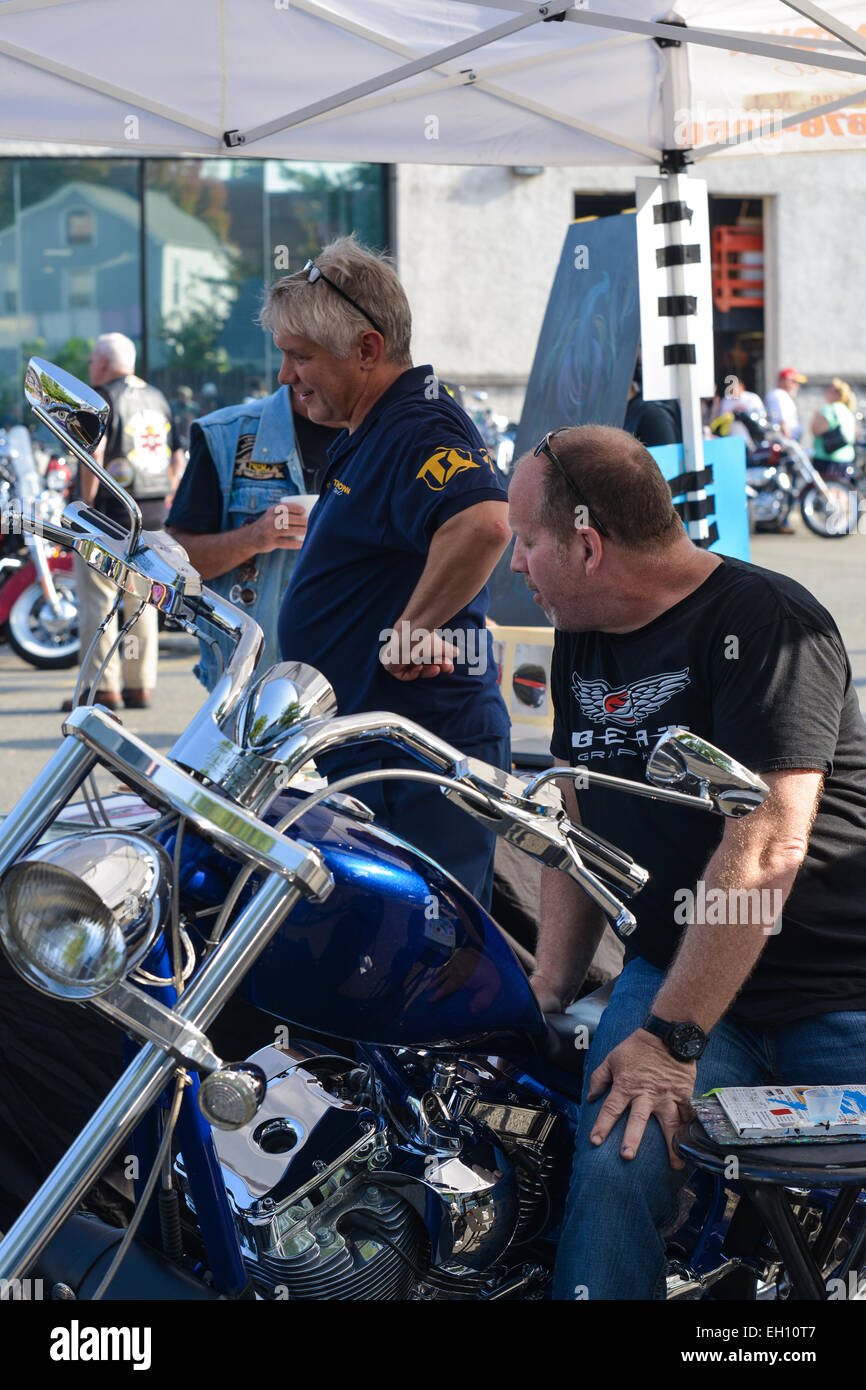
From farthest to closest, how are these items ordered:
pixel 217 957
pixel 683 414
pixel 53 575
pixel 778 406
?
1. pixel 778 406
2. pixel 53 575
3. pixel 683 414
4. pixel 217 957

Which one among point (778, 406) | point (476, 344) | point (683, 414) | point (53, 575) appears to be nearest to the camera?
point (683, 414)

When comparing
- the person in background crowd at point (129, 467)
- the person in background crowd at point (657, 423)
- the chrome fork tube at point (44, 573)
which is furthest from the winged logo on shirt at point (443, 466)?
the chrome fork tube at point (44, 573)

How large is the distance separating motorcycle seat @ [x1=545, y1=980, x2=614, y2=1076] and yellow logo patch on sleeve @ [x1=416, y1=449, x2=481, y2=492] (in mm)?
1055

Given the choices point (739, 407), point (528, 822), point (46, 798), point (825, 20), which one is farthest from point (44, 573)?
point (739, 407)

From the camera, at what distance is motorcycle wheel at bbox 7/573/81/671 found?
29.3 ft

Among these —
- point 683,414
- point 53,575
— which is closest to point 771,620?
point 683,414

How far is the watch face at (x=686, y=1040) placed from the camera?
77.9 inches

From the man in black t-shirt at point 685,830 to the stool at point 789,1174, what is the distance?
132mm

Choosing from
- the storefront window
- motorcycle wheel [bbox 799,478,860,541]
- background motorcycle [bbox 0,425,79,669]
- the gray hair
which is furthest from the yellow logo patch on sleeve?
the storefront window

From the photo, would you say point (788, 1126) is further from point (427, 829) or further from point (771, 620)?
point (427, 829)

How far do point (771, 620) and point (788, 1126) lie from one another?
27.4 inches

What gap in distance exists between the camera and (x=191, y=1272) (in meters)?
1.92

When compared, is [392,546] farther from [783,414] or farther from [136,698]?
[783,414]

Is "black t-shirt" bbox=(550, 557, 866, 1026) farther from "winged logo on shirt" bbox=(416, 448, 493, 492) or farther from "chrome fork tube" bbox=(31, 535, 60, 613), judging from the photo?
"chrome fork tube" bbox=(31, 535, 60, 613)
